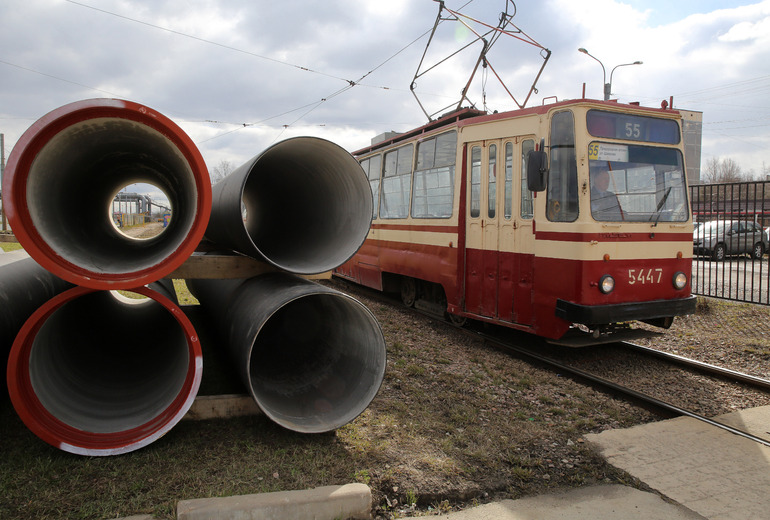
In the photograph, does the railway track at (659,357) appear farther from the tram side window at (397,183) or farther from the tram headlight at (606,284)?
the tram side window at (397,183)

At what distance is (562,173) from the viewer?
5.95m

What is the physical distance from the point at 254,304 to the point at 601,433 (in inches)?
118

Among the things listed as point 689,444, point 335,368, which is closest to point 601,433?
point 689,444

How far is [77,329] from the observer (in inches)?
193

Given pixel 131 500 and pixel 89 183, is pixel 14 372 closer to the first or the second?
pixel 131 500

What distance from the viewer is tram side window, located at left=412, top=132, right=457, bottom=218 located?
7.71 m

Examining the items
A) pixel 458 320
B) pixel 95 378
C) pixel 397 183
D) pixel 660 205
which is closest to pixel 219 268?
pixel 95 378

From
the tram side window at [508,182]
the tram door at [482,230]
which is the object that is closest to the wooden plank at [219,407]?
the tram door at [482,230]

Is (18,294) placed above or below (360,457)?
above

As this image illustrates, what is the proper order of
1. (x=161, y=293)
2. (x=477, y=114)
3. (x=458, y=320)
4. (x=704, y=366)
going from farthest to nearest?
1. (x=458, y=320)
2. (x=477, y=114)
3. (x=704, y=366)
4. (x=161, y=293)

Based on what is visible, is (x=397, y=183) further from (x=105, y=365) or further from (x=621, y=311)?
(x=105, y=365)

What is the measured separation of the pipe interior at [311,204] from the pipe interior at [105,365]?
1.26 metres

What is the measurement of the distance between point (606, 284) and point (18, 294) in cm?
566

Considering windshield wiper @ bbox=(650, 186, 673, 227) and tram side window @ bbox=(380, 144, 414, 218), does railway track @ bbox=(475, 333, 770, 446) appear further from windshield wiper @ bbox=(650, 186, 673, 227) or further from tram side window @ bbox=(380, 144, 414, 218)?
tram side window @ bbox=(380, 144, 414, 218)
